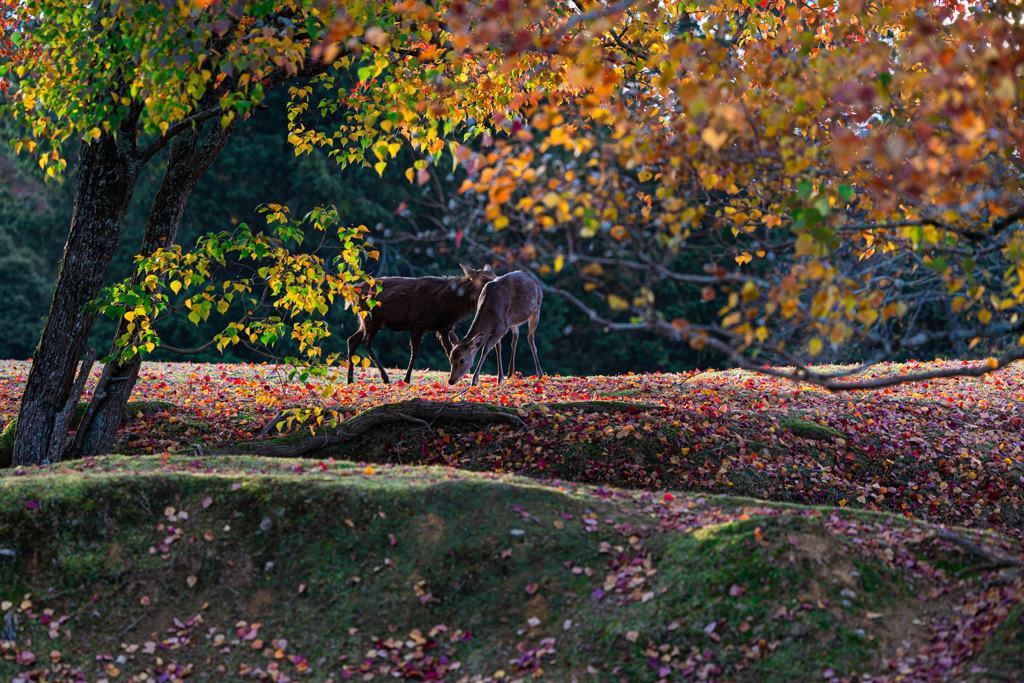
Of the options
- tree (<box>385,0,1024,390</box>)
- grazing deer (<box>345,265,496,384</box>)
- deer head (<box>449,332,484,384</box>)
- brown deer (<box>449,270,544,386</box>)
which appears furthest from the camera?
grazing deer (<box>345,265,496,384</box>)

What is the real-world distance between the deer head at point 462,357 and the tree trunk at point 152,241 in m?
5.39

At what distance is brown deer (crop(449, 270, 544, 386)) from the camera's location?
47.0 ft

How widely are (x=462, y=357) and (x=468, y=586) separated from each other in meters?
7.93

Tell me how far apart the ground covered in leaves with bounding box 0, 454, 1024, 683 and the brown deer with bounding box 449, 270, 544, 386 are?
673 cm

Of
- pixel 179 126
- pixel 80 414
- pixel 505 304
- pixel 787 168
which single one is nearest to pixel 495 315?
pixel 505 304

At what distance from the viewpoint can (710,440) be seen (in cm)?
1078

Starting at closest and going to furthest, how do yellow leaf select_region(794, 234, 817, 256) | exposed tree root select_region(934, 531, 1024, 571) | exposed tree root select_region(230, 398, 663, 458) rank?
1. yellow leaf select_region(794, 234, 817, 256)
2. exposed tree root select_region(934, 531, 1024, 571)
3. exposed tree root select_region(230, 398, 663, 458)

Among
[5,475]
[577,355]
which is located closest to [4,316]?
[577,355]

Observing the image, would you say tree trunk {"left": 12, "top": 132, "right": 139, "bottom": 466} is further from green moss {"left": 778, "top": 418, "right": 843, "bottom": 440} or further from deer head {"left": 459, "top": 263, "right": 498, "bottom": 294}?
green moss {"left": 778, "top": 418, "right": 843, "bottom": 440}

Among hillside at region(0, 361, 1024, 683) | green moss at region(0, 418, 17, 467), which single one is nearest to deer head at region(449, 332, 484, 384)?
hillside at region(0, 361, 1024, 683)

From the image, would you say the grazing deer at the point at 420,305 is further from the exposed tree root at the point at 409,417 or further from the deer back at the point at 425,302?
the exposed tree root at the point at 409,417

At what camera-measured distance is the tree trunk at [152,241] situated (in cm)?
1008

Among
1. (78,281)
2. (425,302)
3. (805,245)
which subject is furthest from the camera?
(425,302)

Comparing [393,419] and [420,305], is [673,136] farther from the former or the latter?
[420,305]
